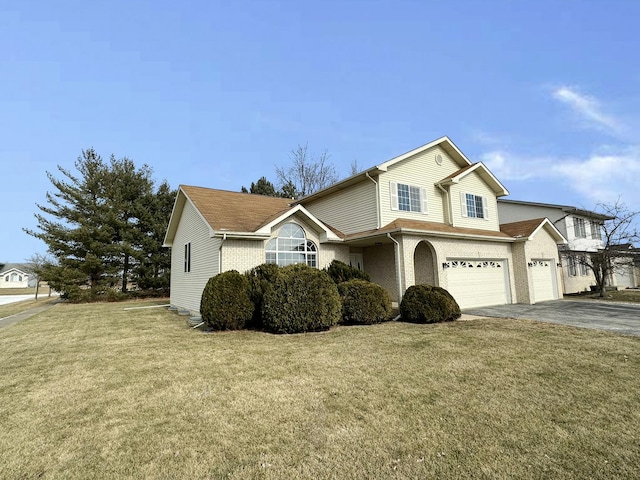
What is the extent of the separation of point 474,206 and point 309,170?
68.4 feet

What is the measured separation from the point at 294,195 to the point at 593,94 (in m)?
25.7

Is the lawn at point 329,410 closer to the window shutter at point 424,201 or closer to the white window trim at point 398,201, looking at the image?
the white window trim at point 398,201

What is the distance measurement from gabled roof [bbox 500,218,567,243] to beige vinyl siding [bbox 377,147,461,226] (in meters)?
4.24

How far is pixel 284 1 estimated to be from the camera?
40.5 ft

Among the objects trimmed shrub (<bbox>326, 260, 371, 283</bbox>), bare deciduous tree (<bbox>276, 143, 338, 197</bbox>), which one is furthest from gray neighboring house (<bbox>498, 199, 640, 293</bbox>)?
trimmed shrub (<bbox>326, 260, 371, 283</bbox>)

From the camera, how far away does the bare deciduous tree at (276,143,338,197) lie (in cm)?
3466

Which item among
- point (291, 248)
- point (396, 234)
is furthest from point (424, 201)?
point (291, 248)

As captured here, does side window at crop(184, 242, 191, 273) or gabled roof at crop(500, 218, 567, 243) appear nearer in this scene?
side window at crop(184, 242, 191, 273)

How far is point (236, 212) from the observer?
1390 centimetres

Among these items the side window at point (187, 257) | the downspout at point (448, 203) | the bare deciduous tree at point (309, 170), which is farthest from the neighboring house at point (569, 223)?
the side window at point (187, 257)

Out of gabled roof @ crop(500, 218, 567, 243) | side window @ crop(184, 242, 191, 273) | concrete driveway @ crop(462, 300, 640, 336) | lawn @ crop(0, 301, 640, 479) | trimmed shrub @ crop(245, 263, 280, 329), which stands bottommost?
lawn @ crop(0, 301, 640, 479)

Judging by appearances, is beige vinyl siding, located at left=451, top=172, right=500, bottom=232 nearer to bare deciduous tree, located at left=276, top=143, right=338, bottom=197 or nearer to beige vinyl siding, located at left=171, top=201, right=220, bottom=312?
beige vinyl siding, located at left=171, top=201, right=220, bottom=312

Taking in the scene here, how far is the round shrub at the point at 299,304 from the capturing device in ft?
31.5

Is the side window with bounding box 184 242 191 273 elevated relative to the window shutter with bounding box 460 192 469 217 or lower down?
lower down
